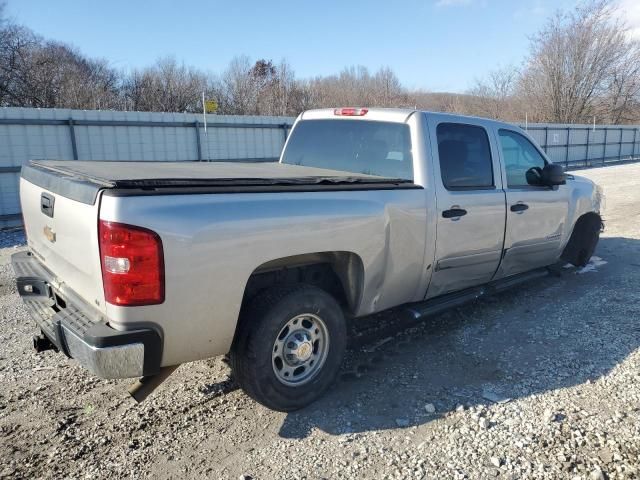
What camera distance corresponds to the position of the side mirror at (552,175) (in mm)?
4762

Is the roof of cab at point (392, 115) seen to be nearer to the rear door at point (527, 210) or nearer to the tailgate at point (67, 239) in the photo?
the rear door at point (527, 210)

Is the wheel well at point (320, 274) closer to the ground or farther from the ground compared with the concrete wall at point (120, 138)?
closer to the ground

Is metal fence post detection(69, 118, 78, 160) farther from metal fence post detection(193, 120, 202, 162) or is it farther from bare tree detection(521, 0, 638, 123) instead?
bare tree detection(521, 0, 638, 123)

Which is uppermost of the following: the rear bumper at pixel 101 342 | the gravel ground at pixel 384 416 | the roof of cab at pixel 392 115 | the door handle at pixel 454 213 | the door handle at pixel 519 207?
the roof of cab at pixel 392 115

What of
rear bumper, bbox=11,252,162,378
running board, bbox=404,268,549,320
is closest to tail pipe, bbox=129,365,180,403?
rear bumper, bbox=11,252,162,378

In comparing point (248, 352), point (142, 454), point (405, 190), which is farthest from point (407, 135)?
point (142, 454)

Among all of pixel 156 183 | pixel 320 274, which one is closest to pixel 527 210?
pixel 320 274

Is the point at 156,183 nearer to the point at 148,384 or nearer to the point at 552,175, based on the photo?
the point at 148,384

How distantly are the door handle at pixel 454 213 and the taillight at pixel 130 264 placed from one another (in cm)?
230

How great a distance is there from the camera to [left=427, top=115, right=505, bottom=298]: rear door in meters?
3.87

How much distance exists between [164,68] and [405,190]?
1368 inches

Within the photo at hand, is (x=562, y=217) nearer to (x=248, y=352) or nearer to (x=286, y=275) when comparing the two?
(x=286, y=275)

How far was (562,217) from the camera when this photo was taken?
5.28 meters

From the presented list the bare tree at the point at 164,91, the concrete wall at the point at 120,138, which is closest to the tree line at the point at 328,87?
the bare tree at the point at 164,91
